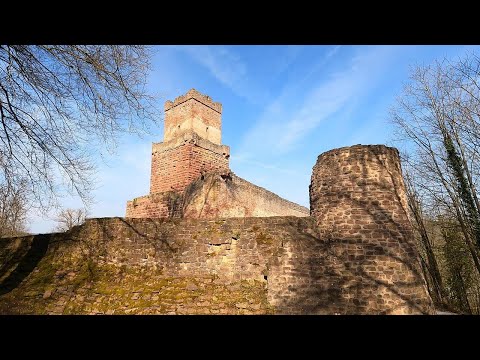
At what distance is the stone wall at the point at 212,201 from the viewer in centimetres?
1255

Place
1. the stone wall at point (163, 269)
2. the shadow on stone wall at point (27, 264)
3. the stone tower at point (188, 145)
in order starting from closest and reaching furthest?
the stone wall at point (163, 269) → the shadow on stone wall at point (27, 264) → the stone tower at point (188, 145)

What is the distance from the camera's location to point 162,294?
7.87 m

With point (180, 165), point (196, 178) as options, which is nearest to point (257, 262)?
point (196, 178)

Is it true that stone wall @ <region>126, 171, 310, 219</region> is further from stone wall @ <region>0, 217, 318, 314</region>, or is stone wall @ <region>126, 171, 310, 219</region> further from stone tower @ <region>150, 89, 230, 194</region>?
stone wall @ <region>0, 217, 318, 314</region>

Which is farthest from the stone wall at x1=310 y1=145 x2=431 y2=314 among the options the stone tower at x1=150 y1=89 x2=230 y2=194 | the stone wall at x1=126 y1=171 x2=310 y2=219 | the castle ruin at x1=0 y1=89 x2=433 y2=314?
the stone tower at x1=150 y1=89 x2=230 y2=194

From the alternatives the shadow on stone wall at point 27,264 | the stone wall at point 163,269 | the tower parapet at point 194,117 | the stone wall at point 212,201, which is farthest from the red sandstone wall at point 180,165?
the shadow on stone wall at point 27,264

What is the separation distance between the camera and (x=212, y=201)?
494 inches

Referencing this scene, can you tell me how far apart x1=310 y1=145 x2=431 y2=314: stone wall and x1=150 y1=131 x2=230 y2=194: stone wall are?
7.95 metres

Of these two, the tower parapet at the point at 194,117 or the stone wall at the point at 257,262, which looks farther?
the tower parapet at the point at 194,117

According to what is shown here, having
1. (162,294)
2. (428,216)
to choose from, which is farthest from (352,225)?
(428,216)

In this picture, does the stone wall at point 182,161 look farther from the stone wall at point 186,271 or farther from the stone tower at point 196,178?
the stone wall at point 186,271

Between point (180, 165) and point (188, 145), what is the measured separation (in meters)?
1.04
